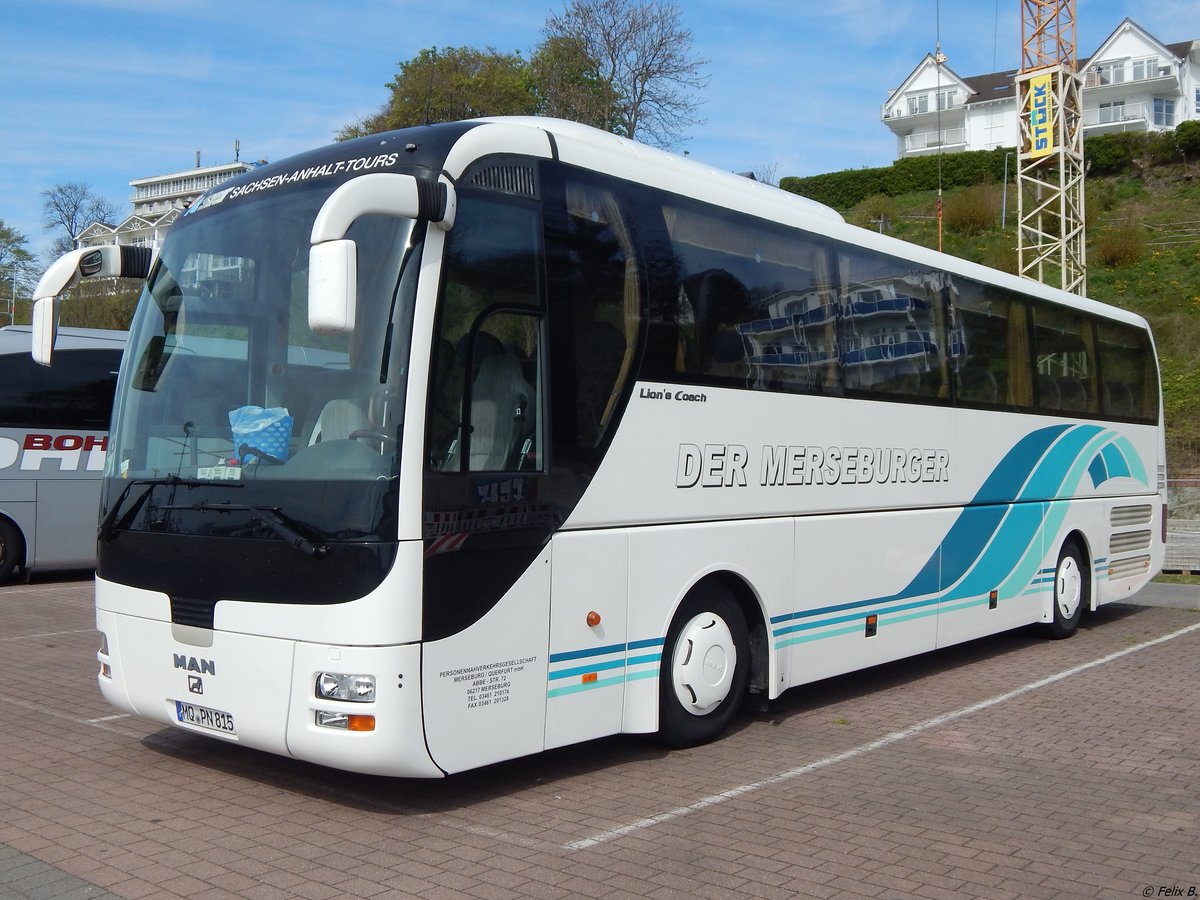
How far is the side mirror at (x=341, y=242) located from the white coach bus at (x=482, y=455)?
0.02 metres

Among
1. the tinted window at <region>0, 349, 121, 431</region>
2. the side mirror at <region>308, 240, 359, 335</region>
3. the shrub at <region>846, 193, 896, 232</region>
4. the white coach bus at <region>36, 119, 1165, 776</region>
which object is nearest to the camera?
the side mirror at <region>308, 240, 359, 335</region>

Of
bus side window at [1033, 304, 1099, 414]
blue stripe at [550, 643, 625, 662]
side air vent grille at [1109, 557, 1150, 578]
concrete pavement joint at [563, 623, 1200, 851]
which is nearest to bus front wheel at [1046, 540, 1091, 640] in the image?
side air vent grille at [1109, 557, 1150, 578]

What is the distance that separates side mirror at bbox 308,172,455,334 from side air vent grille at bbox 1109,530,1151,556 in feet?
35.3

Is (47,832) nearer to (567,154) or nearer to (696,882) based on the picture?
(696,882)

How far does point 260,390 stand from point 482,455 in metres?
1.17

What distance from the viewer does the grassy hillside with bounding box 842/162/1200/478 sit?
31.5m

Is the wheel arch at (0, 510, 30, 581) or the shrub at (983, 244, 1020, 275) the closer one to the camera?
the wheel arch at (0, 510, 30, 581)

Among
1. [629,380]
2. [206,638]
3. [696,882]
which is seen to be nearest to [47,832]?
[206,638]

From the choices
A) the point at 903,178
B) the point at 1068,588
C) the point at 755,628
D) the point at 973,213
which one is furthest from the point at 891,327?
the point at 903,178

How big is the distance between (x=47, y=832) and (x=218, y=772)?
3.97ft

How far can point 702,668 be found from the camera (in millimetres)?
7285

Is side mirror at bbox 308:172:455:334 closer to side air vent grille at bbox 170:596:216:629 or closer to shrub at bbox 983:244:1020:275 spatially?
side air vent grille at bbox 170:596:216:629

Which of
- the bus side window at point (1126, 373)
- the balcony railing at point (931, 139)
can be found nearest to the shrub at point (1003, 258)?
the bus side window at point (1126, 373)

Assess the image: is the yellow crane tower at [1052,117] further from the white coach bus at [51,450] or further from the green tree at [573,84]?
the white coach bus at [51,450]
